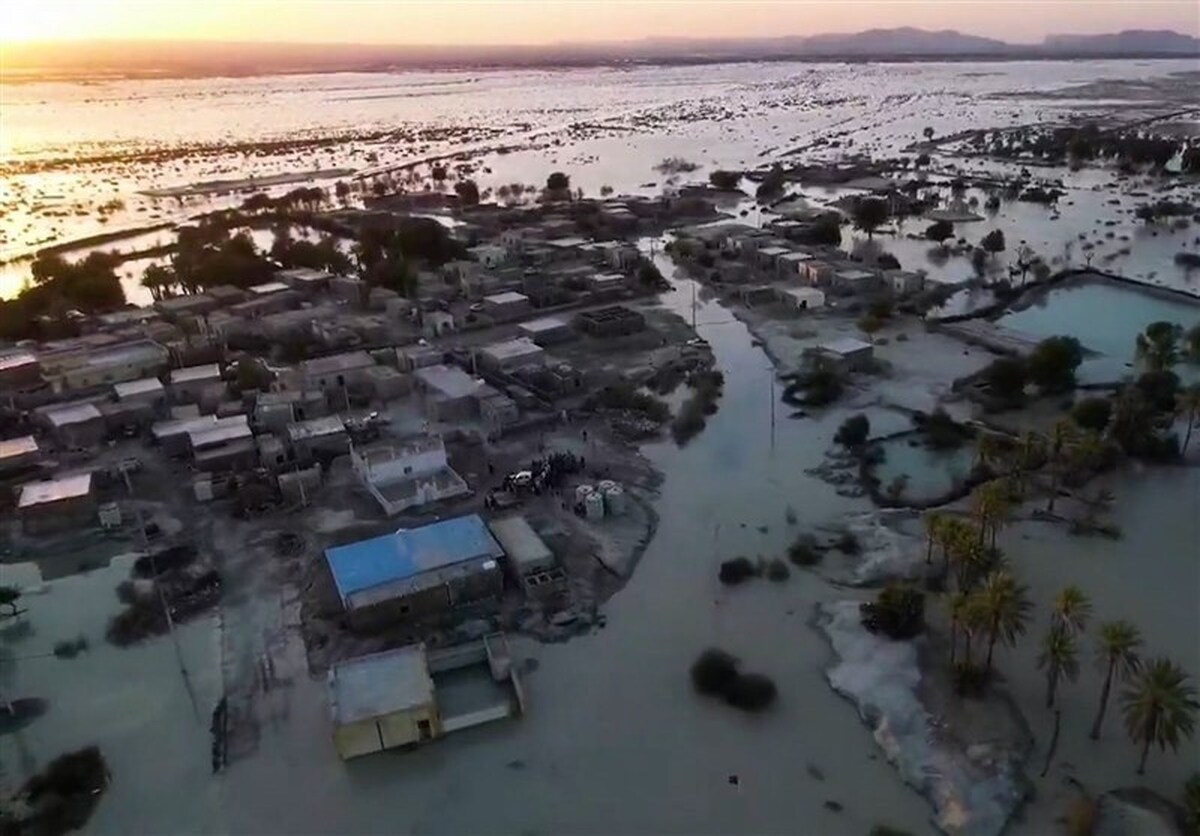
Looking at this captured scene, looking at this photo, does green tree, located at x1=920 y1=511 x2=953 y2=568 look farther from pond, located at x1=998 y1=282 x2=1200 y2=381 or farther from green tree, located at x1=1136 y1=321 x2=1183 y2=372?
pond, located at x1=998 y1=282 x2=1200 y2=381

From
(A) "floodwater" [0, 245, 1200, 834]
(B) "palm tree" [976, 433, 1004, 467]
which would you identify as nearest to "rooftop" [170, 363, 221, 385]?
(A) "floodwater" [0, 245, 1200, 834]

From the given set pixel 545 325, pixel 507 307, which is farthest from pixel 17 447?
pixel 507 307

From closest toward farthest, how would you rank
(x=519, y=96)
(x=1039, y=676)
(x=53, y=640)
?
(x=1039, y=676) < (x=53, y=640) < (x=519, y=96)

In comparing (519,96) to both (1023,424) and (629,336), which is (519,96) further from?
(1023,424)

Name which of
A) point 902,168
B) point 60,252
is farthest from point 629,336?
point 902,168

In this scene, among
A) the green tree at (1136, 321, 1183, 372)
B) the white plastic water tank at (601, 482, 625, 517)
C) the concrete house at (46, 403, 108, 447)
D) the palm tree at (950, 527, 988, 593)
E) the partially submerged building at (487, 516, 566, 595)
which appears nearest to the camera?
the palm tree at (950, 527, 988, 593)
